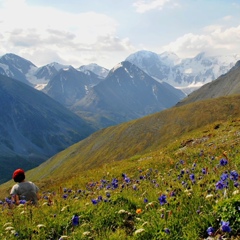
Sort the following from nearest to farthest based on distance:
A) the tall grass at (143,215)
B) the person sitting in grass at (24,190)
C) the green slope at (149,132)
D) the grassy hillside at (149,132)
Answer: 1. the tall grass at (143,215)
2. the person sitting in grass at (24,190)
3. the green slope at (149,132)
4. the grassy hillside at (149,132)

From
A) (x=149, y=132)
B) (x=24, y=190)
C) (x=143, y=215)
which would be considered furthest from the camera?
(x=149, y=132)

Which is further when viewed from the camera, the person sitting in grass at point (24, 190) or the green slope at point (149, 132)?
the green slope at point (149, 132)

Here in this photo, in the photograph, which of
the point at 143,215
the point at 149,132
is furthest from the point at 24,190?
the point at 149,132

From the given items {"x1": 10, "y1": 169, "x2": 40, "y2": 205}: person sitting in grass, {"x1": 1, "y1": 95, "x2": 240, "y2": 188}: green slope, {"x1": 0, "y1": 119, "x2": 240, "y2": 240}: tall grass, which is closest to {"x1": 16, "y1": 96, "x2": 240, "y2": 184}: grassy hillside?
{"x1": 1, "y1": 95, "x2": 240, "y2": 188}: green slope

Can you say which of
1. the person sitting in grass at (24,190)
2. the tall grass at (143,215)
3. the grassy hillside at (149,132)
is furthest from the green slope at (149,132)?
the tall grass at (143,215)

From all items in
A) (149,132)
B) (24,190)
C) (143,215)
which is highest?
(24,190)

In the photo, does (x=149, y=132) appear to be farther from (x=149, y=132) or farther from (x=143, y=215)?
(x=143, y=215)

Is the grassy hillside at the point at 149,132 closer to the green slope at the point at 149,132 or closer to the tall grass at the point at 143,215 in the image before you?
the green slope at the point at 149,132

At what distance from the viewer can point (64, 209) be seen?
849 centimetres

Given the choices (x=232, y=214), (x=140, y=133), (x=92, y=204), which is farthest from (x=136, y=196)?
(x=140, y=133)

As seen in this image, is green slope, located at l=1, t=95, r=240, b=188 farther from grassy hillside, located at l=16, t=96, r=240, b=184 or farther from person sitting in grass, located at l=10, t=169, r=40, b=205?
person sitting in grass, located at l=10, t=169, r=40, b=205

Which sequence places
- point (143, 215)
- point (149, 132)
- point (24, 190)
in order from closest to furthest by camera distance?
point (143, 215) < point (24, 190) < point (149, 132)

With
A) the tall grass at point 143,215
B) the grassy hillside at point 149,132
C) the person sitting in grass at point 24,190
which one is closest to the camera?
the tall grass at point 143,215

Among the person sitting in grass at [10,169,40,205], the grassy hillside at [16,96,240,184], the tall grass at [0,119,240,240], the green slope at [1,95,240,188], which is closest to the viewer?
the tall grass at [0,119,240,240]
